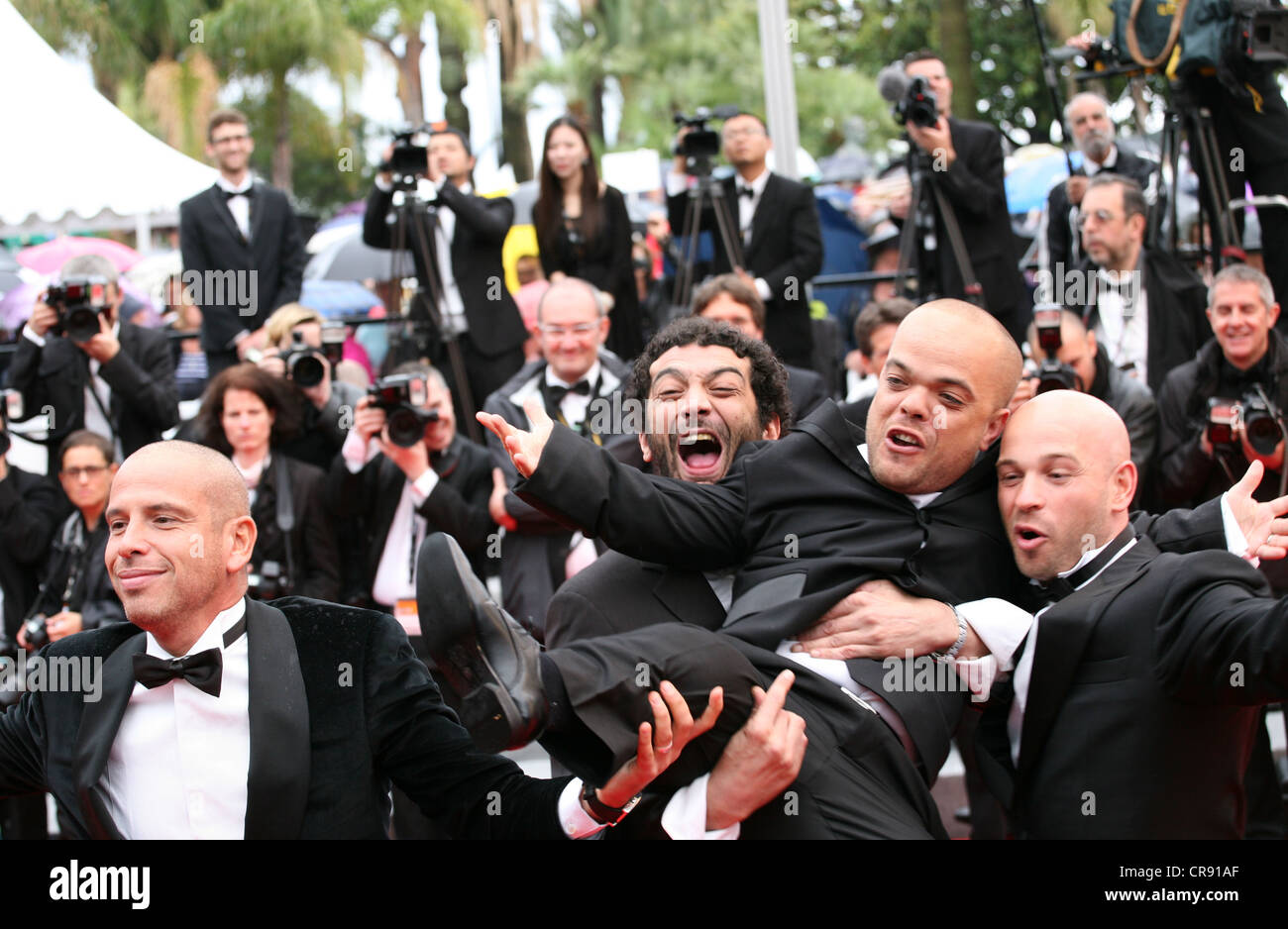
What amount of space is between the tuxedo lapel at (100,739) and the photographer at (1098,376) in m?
3.55

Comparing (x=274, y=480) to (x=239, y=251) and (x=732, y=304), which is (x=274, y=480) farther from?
(x=732, y=304)

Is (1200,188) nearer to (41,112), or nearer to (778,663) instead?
(778,663)

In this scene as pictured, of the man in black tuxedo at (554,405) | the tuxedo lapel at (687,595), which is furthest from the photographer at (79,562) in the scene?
the tuxedo lapel at (687,595)

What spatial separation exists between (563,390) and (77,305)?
2077 mm

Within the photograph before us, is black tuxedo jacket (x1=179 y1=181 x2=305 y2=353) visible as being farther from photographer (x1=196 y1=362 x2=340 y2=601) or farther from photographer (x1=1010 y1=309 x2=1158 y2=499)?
photographer (x1=1010 y1=309 x2=1158 y2=499)

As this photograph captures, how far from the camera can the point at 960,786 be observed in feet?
23.5

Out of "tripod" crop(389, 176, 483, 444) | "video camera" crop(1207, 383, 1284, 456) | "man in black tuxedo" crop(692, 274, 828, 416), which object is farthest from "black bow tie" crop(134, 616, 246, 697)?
"tripod" crop(389, 176, 483, 444)

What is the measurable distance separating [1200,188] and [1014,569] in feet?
12.4

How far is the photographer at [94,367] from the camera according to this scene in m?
6.52

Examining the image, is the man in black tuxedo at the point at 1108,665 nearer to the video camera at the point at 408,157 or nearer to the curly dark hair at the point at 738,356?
the curly dark hair at the point at 738,356

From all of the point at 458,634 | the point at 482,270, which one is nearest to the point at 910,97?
the point at 482,270

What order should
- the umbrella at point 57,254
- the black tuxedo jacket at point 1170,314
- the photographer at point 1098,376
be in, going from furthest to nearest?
the umbrella at point 57,254, the black tuxedo jacket at point 1170,314, the photographer at point 1098,376

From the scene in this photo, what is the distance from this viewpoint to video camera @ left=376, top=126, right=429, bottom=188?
23.1ft

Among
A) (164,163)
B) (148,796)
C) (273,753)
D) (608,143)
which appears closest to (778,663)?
(273,753)
